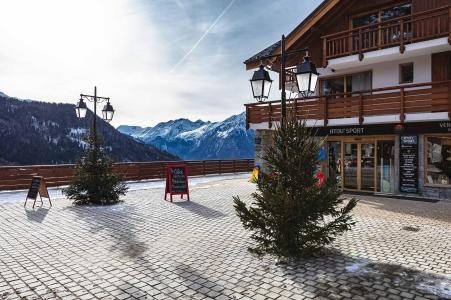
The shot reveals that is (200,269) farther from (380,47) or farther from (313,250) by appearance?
(380,47)

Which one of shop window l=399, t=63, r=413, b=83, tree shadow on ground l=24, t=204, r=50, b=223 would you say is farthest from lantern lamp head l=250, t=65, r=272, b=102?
shop window l=399, t=63, r=413, b=83

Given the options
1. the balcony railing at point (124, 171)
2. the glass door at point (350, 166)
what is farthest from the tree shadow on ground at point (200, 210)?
the glass door at point (350, 166)

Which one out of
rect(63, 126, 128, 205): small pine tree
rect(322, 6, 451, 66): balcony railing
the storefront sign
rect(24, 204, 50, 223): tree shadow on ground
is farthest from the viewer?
rect(322, 6, 451, 66): balcony railing

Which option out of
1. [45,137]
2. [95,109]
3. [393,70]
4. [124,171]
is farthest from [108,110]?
[45,137]

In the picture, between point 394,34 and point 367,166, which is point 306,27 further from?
point 367,166

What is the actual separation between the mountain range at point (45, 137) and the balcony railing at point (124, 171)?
9708cm

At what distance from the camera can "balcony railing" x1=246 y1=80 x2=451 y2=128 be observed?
1276 centimetres

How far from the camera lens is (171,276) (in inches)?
221

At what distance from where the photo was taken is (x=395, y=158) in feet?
47.9

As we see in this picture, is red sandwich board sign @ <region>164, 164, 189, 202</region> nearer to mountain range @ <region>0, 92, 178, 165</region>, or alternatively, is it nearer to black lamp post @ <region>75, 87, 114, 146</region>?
black lamp post @ <region>75, 87, 114, 146</region>

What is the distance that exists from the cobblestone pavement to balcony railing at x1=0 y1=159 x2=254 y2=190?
17.6 feet

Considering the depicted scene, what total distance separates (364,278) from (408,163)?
1048 centimetres

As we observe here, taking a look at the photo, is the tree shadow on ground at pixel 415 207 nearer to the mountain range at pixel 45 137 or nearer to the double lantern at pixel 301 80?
the double lantern at pixel 301 80

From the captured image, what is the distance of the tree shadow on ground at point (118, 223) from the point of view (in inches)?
285
